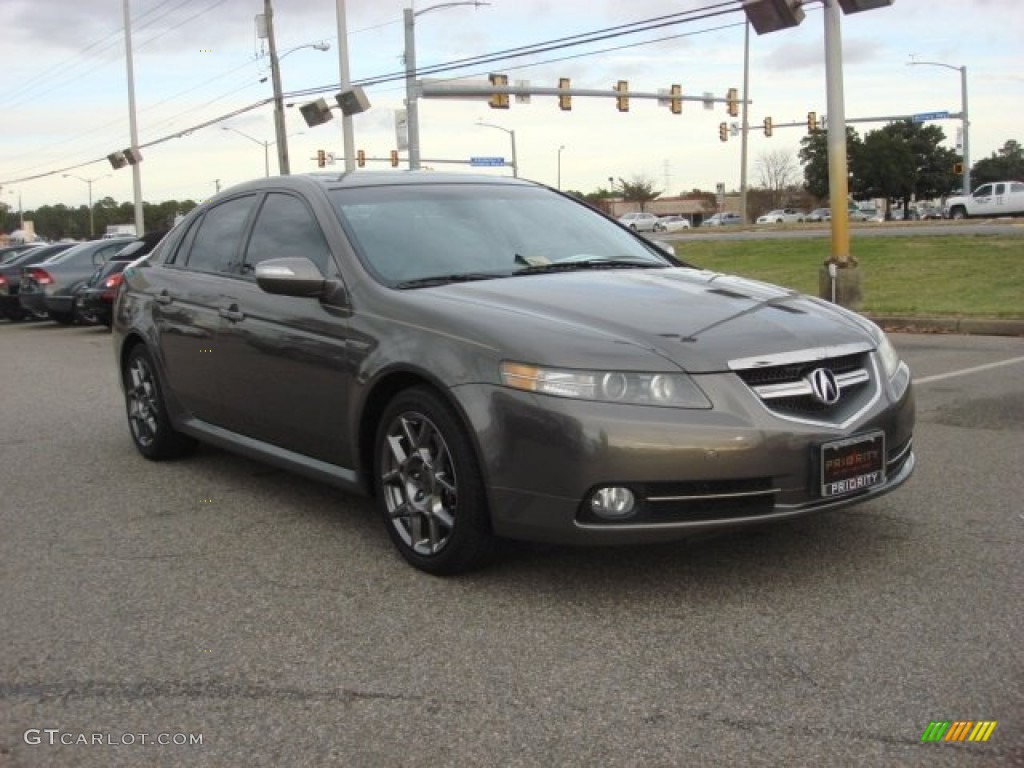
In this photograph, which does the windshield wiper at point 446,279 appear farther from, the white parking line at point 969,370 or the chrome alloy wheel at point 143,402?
the white parking line at point 969,370

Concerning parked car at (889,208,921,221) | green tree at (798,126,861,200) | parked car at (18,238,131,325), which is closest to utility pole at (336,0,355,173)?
parked car at (18,238,131,325)

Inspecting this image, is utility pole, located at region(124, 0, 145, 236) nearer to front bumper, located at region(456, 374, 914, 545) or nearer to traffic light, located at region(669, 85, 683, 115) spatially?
traffic light, located at region(669, 85, 683, 115)

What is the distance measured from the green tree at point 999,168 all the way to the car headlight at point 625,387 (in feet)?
323

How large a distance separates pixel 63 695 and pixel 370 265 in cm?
214

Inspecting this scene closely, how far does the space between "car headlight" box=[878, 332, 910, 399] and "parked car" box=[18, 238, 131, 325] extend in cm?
1648

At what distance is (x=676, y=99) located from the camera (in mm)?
36719

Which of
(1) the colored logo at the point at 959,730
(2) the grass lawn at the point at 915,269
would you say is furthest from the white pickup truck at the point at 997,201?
(1) the colored logo at the point at 959,730

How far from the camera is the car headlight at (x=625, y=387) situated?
11.8ft

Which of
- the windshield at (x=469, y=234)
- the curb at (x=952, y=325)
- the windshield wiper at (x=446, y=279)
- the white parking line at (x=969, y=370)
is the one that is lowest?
the white parking line at (x=969, y=370)

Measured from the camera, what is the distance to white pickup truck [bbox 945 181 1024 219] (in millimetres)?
44219

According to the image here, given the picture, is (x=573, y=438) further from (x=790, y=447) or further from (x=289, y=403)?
(x=289, y=403)

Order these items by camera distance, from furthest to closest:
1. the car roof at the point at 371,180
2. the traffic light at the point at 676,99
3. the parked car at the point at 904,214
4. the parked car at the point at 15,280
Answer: the parked car at the point at 904,214 → the traffic light at the point at 676,99 → the parked car at the point at 15,280 → the car roof at the point at 371,180

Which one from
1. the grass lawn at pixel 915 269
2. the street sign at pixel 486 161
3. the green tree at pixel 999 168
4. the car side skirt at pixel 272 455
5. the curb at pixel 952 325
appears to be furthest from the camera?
the green tree at pixel 999 168

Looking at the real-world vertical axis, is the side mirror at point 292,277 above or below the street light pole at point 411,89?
below
